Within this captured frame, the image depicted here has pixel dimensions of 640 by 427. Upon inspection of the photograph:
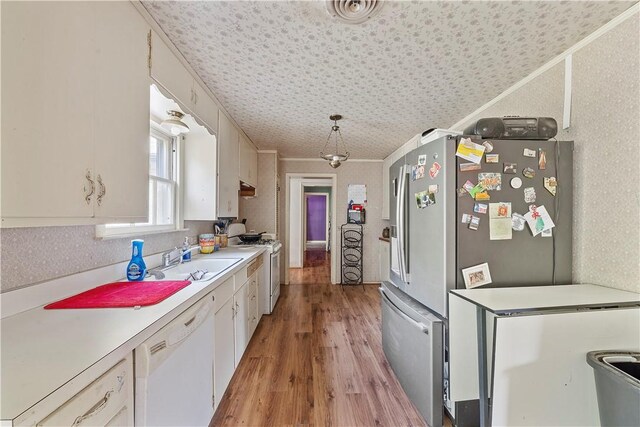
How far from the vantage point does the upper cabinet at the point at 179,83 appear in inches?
52.4

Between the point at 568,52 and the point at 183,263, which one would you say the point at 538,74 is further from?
the point at 183,263

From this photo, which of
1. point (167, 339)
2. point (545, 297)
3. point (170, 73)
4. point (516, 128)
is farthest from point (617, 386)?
point (170, 73)

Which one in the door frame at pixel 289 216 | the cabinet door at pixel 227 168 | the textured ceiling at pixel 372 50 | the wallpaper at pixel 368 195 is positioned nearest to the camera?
the textured ceiling at pixel 372 50

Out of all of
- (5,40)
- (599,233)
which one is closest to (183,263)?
(5,40)

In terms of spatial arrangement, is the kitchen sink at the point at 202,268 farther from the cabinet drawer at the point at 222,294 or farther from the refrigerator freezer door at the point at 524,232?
the refrigerator freezer door at the point at 524,232

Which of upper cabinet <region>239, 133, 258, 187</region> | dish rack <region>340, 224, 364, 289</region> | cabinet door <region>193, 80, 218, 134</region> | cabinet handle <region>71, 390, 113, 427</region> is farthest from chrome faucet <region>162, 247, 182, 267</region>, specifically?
dish rack <region>340, 224, 364, 289</region>

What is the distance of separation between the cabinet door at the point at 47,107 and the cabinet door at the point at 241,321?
1293 millimetres

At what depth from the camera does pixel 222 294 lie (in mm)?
1582

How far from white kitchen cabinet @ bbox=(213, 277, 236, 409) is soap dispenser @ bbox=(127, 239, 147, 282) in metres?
0.44

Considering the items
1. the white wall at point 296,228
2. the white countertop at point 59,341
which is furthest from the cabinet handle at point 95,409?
the white wall at point 296,228

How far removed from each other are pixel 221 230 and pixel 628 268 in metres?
3.43

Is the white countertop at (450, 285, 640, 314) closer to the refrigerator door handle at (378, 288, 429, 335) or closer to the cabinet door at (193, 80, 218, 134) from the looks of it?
the refrigerator door handle at (378, 288, 429, 335)

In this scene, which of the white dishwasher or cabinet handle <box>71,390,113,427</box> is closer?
cabinet handle <box>71,390,113,427</box>

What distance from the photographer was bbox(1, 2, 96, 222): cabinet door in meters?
0.65
